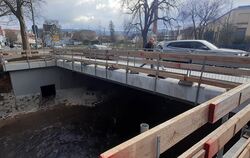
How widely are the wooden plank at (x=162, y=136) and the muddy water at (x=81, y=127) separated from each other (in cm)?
745

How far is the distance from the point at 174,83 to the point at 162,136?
495cm

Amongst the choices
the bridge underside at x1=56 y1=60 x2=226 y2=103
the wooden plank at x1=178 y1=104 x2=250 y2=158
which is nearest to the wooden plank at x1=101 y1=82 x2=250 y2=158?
the wooden plank at x1=178 y1=104 x2=250 y2=158

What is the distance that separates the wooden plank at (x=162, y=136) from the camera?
1.24m

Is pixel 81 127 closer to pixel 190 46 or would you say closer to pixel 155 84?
pixel 155 84

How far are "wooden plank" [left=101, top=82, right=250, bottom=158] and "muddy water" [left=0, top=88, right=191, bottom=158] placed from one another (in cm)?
745

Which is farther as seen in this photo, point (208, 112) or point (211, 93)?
point (211, 93)

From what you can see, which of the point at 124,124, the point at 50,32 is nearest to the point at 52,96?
the point at 124,124

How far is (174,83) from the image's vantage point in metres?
6.23

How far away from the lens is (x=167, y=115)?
11.5 meters

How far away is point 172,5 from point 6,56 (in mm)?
17273

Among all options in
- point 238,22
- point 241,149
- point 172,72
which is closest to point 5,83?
point 172,72

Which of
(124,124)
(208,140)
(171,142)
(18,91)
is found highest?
(171,142)

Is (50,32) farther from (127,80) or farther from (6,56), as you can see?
(127,80)

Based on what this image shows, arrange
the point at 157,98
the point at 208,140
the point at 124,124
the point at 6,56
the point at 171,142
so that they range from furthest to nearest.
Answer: the point at 6,56, the point at 157,98, the point at 124,124, the point at 208,140, the point at 171,142
